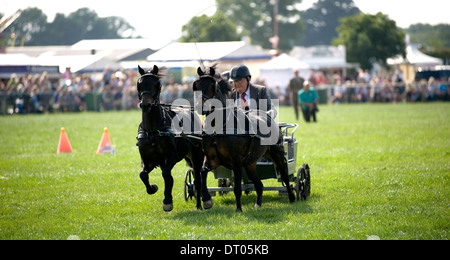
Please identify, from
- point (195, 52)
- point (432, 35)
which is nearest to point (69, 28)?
point (195, 52)

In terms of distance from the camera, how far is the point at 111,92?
35219 millimetres

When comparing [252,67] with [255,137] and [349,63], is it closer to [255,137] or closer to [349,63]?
[349,63]

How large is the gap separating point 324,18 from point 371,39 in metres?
63.9

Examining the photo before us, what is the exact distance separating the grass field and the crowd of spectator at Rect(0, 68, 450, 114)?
47.2 feet

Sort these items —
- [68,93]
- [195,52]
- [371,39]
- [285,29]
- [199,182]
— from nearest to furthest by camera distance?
[199,182] → [195,52] → [68,93] → [371,39] → [285,29]

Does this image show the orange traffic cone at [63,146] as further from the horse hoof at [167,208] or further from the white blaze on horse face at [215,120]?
the white blaze on horse face at [215,120]

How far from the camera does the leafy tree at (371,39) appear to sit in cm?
5412

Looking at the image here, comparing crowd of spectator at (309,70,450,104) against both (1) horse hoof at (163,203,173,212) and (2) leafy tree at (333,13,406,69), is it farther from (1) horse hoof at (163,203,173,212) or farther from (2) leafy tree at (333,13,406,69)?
(1) horse hoof at (163,203,173,212)

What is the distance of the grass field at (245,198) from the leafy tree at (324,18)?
99513 millimetres

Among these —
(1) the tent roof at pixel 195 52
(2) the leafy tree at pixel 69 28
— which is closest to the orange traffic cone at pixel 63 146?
(1) the tent roof at pixel 195 52

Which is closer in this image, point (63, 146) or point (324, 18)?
point (63, 146)

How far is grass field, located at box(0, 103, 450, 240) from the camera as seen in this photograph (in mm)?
7676

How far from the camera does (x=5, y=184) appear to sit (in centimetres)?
1180

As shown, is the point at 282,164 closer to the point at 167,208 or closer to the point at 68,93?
the point at 167,208
